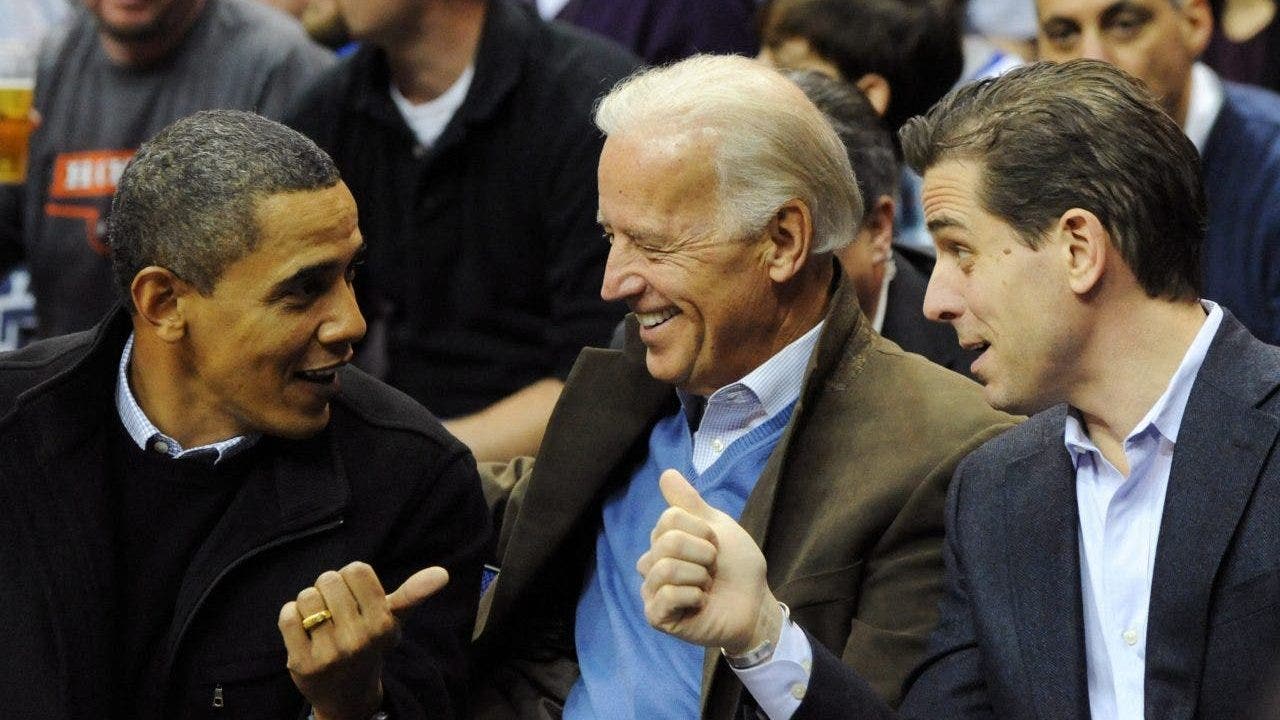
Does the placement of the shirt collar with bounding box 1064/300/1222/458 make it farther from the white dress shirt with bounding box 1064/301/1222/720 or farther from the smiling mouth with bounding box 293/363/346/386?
the smiling mouth with bounding box 293/363/346/386

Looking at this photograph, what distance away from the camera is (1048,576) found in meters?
2.62

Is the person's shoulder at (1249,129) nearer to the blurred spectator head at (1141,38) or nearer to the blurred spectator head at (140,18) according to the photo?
the blurred spectator head at (1141,38)

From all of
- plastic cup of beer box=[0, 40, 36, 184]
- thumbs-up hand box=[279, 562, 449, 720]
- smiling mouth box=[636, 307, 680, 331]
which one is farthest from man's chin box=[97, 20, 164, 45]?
thumbs-up hand box=[279, 562, 449, 720]

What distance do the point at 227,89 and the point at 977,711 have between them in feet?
9.63

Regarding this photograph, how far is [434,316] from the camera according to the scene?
4.46 m

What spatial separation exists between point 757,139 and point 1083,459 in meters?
0.74

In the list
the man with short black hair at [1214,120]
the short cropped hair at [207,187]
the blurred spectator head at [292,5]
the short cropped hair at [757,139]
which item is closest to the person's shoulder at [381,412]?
the short cropped hair at [207,187]

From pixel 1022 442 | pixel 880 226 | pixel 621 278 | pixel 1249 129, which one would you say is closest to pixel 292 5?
pixel 880 226

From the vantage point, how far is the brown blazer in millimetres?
2830

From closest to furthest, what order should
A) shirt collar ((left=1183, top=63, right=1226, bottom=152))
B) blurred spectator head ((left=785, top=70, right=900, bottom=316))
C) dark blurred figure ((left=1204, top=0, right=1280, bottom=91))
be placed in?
blurred spectator head ((left=785, top=70, right=900, bottom=316)) → shirt collar ((left=1183, top=63, right=1226, bottom=152)) → dark blurred figure ((left=1204, top=0, right=1280, bottom=91))

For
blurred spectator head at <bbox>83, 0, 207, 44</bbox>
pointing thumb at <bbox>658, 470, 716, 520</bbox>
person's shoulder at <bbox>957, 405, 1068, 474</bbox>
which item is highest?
pointing thumb at <bbox>658, 470, 716, 520</bbox>

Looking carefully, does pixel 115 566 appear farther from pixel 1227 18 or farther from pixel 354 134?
pixel 1227 18

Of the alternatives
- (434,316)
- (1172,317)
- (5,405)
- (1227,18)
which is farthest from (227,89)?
(1172,317)

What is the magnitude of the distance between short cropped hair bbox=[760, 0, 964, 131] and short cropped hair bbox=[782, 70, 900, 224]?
2.30 feet
